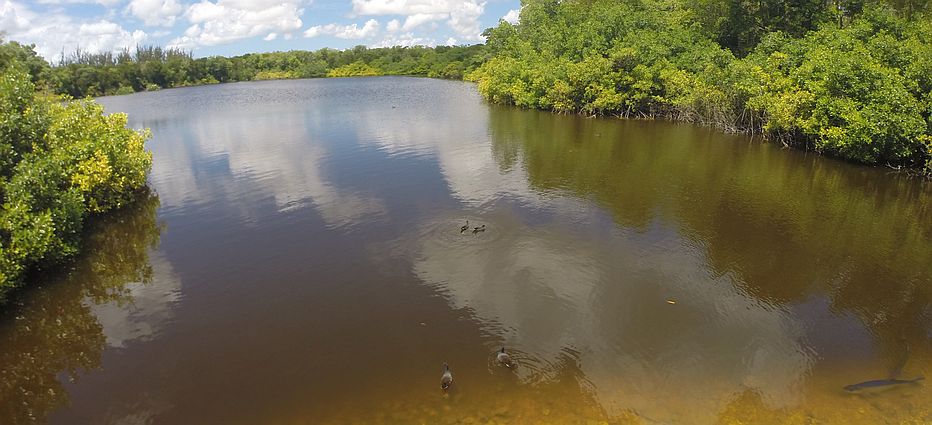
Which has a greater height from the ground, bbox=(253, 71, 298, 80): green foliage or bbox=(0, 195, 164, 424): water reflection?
bbox=(253, 71, 298, 80): green foliage

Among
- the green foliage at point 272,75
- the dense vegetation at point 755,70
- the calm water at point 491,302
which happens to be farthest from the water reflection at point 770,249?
the green foliage at point 272,75

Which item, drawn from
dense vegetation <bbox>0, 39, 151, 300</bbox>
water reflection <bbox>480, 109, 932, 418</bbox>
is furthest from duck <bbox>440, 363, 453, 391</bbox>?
dense vegetation <bbox>0, 39, 151, 300</bbox>

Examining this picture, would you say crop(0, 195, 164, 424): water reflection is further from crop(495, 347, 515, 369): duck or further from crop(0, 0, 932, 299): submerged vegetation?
crop(495, 347, 515, 369): duck

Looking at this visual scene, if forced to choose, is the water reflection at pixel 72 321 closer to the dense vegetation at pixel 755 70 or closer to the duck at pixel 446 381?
the duck at pixel 446 381

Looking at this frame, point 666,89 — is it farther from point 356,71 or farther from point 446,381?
point 356,71

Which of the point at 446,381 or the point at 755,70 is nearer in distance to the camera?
the point at 446,381

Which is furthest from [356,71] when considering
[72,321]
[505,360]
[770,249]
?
[505,360]
